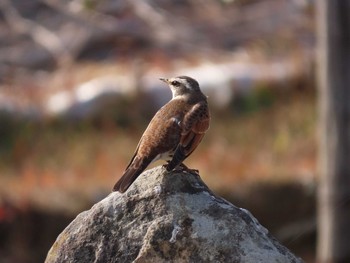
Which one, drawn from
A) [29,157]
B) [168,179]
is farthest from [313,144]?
[168,179]

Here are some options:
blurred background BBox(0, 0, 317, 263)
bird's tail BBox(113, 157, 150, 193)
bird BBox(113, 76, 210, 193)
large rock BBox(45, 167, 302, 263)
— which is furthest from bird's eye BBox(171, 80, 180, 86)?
blurred background BBox(0, 0, 317, 263)

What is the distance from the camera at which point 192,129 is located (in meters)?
5.17

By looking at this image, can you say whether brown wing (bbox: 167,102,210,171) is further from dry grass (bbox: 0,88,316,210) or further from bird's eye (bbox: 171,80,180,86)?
dry grass (bbox: 0,88,316,210)

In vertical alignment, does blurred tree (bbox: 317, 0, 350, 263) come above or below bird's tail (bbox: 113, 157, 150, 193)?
above

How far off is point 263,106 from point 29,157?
3451mm

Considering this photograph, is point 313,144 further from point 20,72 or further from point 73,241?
point 73,241

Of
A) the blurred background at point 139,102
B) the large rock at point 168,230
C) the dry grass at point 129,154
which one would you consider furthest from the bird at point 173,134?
the dry grass at point 129,154

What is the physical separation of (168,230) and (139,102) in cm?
1101

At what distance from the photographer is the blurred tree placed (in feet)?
33.1

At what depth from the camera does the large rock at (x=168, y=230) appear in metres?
4.29

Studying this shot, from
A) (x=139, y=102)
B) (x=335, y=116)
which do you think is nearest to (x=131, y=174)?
(x=335, y=116)

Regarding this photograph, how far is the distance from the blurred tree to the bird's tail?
5.40 m

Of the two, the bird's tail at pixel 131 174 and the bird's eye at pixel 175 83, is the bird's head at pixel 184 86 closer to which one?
the bird's eye at pixel 175 83

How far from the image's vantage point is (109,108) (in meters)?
15.3
